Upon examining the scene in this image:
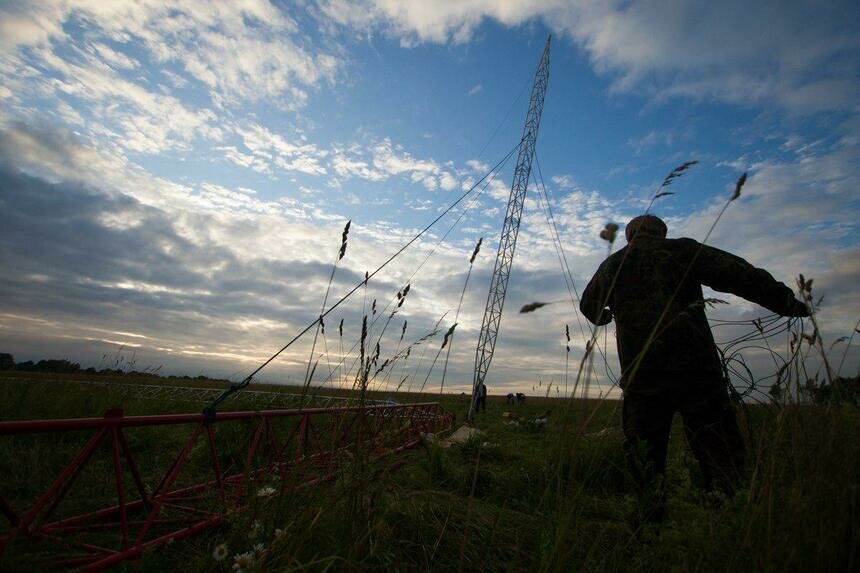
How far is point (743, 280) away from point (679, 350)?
584mm

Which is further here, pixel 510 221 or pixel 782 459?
pixel 510 221

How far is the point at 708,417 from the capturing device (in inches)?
95.7

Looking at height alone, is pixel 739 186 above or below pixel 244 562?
above

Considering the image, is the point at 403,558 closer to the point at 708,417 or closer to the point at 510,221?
the point at 708,417

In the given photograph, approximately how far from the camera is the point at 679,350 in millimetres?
2547

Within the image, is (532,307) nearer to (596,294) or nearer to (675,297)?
(675,297)

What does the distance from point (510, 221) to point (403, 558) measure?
106 ft

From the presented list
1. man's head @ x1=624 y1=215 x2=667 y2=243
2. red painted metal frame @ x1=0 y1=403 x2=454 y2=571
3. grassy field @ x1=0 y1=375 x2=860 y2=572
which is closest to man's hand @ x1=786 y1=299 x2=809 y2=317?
grassy field @ x1=0 y1=375 x2=860 y2=572

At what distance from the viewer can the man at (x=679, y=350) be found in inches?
94.7

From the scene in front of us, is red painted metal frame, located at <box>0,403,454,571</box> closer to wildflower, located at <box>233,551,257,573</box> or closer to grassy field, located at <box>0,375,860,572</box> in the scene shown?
grassy field, located at <box>0,375,860,572</box>

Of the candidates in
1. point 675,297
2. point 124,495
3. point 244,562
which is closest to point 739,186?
point 675,297

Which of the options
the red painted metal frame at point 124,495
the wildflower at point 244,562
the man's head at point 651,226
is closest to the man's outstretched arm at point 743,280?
the man's head at point 651,226

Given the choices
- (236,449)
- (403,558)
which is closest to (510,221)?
(236,449)

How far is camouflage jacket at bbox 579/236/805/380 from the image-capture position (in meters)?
2.54
